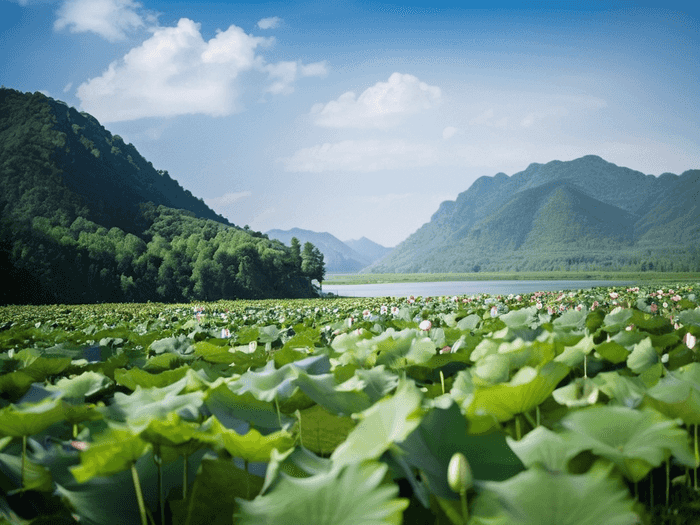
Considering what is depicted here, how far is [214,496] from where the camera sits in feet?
2.77

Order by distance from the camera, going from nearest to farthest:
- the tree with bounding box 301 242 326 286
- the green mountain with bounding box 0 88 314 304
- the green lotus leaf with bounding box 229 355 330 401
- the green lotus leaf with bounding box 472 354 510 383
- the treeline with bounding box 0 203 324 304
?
the green lotus leaf with bounding box 229 355 330 401, the green lotus leaf with bounding box 472 354 510 383, the treeline with bounding box 0 203 324 304, the green mountain with bounding box 0 88 314 304, the tree with bounding box 301 242 326 286

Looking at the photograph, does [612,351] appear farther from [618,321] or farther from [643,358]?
[618,321]

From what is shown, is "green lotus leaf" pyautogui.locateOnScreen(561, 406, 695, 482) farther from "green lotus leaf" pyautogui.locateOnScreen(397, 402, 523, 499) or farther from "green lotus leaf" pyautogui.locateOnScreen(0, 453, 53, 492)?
"green lotus leaf" pyautogui.locateOnScreen(0, 453, 53, 492)

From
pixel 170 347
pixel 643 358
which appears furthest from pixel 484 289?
pixel 643 358

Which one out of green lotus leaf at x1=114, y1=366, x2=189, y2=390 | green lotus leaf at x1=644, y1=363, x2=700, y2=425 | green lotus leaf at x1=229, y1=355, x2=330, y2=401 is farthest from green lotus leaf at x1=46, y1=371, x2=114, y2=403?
green lotus leaf at x1=644, y1=363, x2=700, y2=425

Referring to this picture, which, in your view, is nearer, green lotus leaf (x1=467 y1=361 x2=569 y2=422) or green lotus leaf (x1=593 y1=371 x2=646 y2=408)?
green lotus leaf (x1=467 y1=361 x2=569 y2=422)

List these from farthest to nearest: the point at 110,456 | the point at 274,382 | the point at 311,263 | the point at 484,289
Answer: the point at 311,263, the point at 484,289, the point at 274,382, the point at 110,456

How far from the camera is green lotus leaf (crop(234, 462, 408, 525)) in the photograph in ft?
2.11

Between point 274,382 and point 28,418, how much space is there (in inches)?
21.5

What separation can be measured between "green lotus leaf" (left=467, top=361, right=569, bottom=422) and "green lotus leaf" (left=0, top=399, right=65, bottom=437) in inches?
30.9

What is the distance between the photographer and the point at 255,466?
38.6 inches

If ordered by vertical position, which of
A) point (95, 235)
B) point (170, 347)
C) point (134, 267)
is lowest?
point (170, 347)

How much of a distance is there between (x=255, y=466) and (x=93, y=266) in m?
56.8

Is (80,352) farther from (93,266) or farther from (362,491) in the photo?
(93,266)
